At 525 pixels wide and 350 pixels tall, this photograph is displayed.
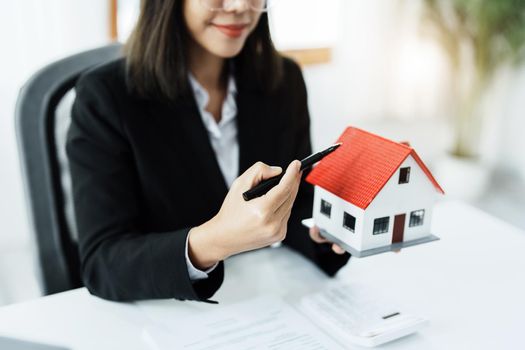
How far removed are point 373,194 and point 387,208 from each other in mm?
58

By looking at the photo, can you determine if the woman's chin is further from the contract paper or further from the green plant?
the green plant

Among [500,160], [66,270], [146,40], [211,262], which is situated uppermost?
[146,40]

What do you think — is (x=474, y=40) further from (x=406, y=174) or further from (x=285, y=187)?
(x=285, y=187)

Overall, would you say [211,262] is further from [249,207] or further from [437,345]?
[437,345]

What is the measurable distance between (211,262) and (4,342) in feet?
Answer: 1.03

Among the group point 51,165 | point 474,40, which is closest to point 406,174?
point 51,165

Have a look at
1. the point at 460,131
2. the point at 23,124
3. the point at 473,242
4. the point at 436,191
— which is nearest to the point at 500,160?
the point at 460,131

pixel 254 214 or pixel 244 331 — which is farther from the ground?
pixel 254 214

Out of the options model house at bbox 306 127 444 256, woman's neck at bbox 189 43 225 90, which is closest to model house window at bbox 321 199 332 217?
model house at bbox 306 127 444 256

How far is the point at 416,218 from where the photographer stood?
80 cm

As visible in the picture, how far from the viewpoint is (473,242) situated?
108cm

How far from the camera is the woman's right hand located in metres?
0.68

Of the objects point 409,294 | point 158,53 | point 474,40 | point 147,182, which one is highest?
point 158,53

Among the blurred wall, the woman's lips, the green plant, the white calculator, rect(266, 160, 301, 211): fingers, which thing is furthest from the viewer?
the green plant
